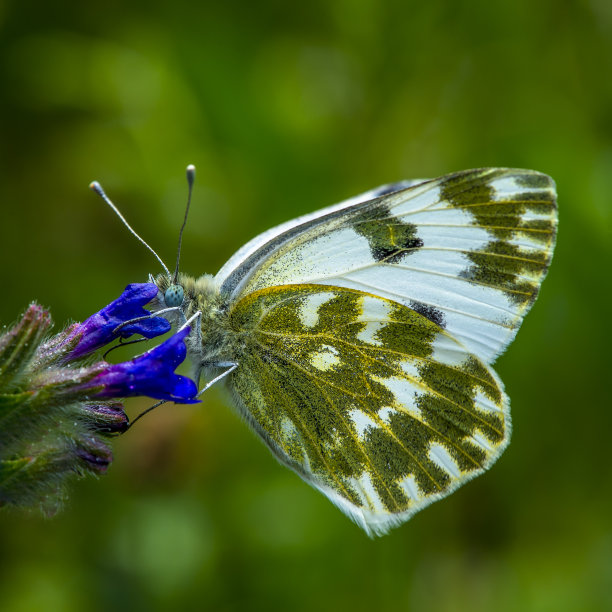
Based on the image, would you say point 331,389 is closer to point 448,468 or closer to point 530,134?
point 448,468

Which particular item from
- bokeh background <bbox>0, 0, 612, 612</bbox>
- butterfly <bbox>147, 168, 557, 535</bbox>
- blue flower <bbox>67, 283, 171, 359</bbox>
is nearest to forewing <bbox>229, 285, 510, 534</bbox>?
butterfly <bbox>147, 168, 557, 535</bbox>

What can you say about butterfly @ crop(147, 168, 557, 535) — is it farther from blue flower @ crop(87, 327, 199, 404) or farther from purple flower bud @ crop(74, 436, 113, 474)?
purple flower bud @ crop(74, 436, 113, 474)

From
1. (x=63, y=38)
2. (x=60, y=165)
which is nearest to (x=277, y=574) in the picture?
(x=60, y=165)

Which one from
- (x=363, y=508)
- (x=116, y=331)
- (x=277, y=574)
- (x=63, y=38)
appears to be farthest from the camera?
(x=63, y=38)

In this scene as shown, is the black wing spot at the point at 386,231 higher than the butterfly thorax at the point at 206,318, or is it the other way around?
the black wing spot at the point at 386,231

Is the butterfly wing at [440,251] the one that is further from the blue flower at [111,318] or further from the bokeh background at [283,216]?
the bokeh background at [283,216]

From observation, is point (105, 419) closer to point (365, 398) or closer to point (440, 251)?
point (365, 398)

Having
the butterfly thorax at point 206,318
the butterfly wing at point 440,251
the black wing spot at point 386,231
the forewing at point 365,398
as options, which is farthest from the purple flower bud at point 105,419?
the black wing spot at point 386,231
